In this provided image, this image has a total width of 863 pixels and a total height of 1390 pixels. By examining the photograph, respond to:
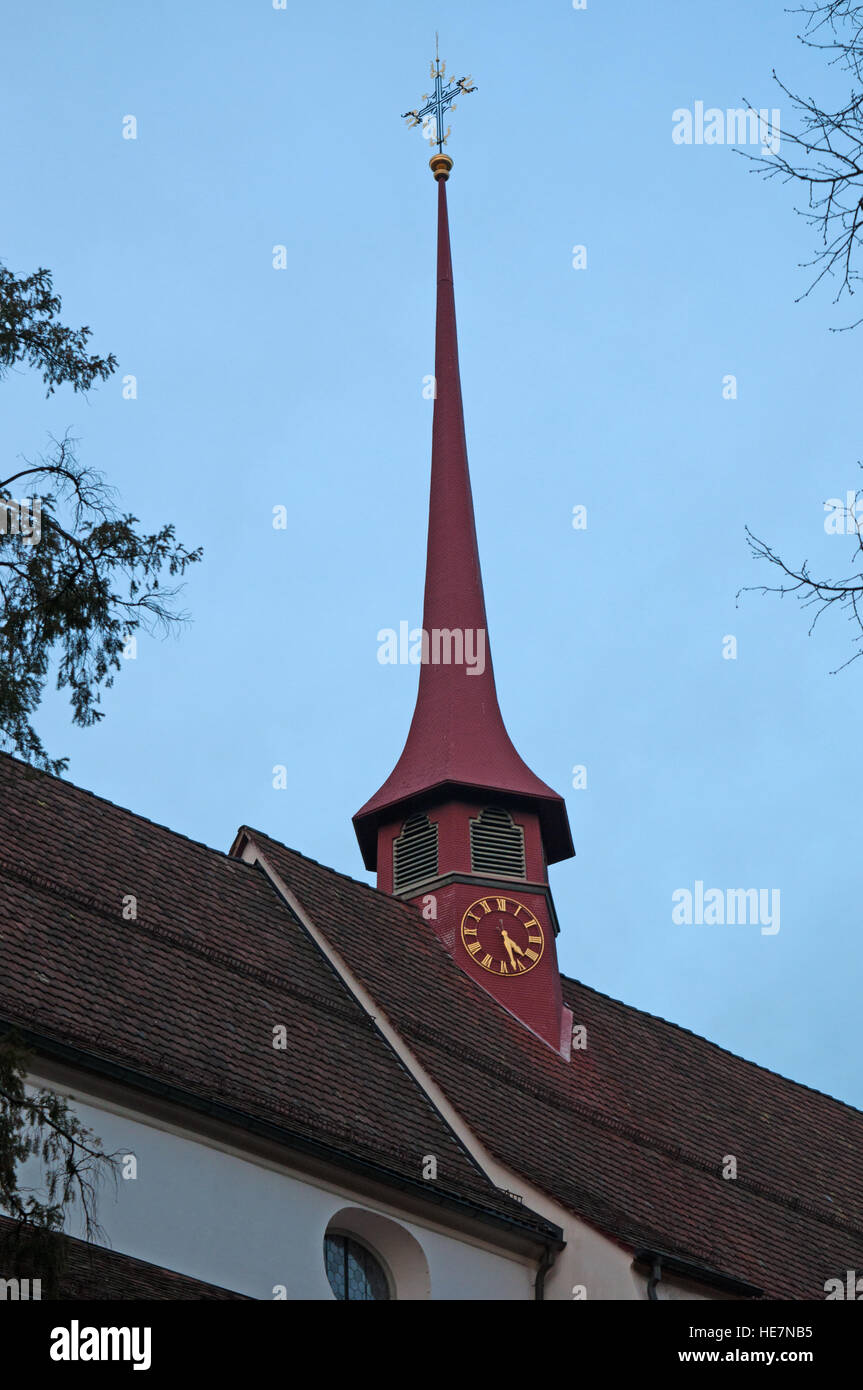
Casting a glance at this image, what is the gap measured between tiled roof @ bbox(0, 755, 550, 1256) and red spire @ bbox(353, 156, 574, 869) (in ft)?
13.8

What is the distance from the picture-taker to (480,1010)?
22.2 metres

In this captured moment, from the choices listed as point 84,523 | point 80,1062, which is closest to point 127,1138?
point 80,1062

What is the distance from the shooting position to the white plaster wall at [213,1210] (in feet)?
49.4

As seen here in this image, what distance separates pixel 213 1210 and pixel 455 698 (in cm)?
1063

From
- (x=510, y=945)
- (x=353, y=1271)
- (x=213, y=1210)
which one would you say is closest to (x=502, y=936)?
(x=510, y=945)

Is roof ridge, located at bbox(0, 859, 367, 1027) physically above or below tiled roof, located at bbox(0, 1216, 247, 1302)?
above

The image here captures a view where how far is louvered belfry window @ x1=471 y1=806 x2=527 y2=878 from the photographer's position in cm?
2417

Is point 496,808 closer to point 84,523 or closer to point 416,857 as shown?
point 416,857

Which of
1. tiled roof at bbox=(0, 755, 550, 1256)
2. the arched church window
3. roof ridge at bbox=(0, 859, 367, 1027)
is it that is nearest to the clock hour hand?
tiled roof at bbox=(0, 755, 550, 1256)

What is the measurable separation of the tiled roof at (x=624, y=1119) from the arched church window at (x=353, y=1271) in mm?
1638

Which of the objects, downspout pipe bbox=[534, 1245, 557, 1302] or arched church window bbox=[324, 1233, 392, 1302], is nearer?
arched church window bbox=[324, 1233, 392, 1302]

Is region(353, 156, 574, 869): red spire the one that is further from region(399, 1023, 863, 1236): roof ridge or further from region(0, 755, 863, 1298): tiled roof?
region(399, 1023, 863, 1236): roof ridge

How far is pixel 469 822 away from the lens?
24.3 m
